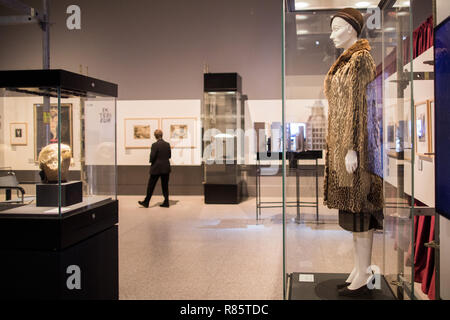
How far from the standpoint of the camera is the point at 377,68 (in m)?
2.92

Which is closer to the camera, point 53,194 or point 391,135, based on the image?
point 53,194

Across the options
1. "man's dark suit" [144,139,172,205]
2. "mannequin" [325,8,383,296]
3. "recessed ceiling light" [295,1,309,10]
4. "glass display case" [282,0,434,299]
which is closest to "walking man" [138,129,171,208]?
"man's dark suit" [144,139,172,205]

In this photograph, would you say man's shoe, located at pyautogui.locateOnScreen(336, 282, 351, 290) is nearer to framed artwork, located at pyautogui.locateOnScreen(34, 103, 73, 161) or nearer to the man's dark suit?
framed artwork, located at pyautogui.locateOnScreen(34, 103, 73, 161)

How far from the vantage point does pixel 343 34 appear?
9.48 ft

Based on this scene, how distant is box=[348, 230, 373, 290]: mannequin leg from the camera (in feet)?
9.62

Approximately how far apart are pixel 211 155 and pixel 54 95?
700 centimetres

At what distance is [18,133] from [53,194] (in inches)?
16.9

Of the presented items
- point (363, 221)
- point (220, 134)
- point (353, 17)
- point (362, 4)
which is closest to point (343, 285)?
point (363, 221)

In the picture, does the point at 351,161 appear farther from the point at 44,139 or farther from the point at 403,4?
the point at 44,139

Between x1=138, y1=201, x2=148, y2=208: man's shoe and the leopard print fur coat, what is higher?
the leopard print fur coat

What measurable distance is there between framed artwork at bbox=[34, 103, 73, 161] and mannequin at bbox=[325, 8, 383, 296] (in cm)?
165

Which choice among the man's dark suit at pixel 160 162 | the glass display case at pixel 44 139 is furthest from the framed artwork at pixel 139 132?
the glass display case at pixel 44 139

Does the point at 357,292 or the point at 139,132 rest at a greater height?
the point at 139,132

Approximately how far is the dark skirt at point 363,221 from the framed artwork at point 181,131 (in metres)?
7.68
